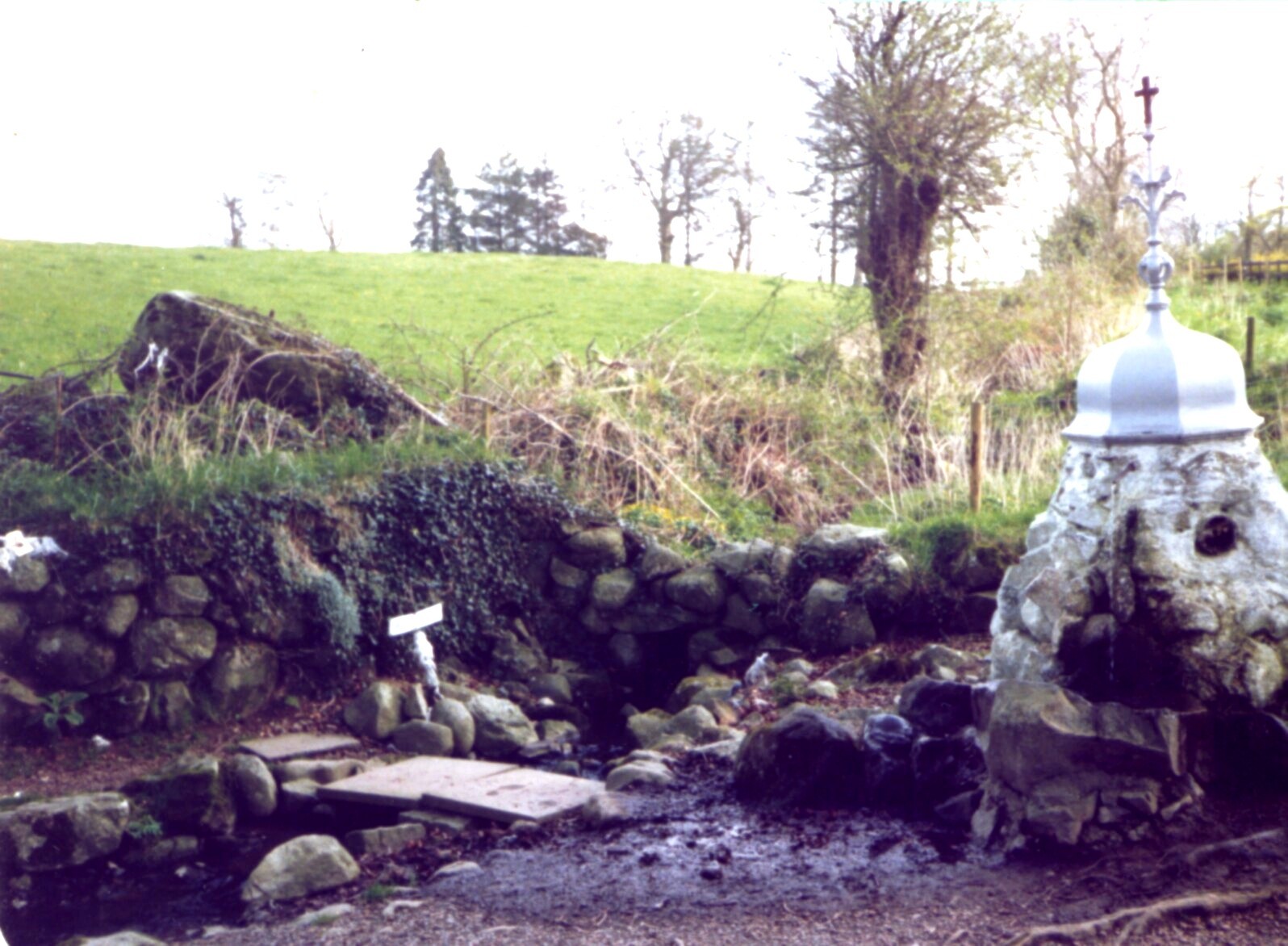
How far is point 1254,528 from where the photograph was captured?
4.69 metres

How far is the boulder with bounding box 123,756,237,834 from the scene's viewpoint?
6.65m

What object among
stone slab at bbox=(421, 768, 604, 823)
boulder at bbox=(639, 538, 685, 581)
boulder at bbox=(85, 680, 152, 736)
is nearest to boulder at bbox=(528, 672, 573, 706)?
boulder at bbox=(639, 538, 685, 581)

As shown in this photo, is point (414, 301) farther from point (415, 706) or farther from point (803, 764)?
point (803, 764)

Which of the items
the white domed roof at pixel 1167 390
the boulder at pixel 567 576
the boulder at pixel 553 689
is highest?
the white domed roof at pixel 1167 390

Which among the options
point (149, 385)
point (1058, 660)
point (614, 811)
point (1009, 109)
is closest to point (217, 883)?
point (614, 811)

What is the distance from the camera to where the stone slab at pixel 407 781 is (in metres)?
6.63

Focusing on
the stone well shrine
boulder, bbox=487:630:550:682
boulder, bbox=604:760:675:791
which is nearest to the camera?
the stone well shrine

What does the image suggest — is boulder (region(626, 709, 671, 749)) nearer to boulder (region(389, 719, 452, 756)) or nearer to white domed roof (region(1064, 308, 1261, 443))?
boulder (region(389, 719, 452, 756))

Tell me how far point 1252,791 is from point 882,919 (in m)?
1.59

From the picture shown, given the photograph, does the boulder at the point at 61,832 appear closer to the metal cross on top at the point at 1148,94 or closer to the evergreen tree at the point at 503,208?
the metal cross on top at the point at 1148,94

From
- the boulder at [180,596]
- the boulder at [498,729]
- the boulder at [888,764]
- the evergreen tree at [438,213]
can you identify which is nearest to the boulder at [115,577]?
the boulder at [180,596]

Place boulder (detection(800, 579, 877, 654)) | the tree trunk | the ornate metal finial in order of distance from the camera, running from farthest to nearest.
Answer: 1. the tree trunk
2. boulder (detection(800, 579, 877, 654))
3. the ornate metal finial

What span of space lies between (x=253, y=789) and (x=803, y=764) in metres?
3.24

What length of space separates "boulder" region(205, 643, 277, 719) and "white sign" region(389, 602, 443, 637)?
866 millimetres
